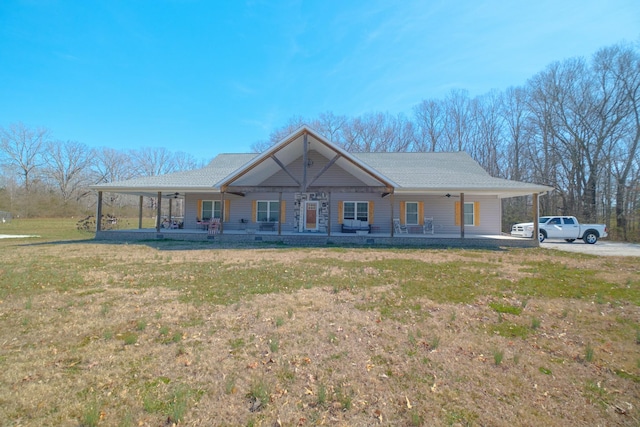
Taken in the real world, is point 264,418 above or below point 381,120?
below

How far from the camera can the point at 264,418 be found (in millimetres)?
2361

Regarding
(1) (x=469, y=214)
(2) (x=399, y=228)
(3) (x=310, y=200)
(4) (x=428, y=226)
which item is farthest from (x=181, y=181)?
(1) (x=469, y=214)

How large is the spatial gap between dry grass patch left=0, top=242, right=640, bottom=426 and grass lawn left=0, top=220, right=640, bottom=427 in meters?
0.02

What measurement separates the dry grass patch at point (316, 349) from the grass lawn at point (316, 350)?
0.02 meters

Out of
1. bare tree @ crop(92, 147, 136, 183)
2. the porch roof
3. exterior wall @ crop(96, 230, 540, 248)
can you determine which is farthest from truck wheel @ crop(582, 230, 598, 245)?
bare tree @ crop(92, 147, 136, 183)

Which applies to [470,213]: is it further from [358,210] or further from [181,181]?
[181,181]

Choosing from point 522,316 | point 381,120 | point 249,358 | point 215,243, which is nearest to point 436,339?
point 522,316

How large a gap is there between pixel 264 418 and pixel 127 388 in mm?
1318

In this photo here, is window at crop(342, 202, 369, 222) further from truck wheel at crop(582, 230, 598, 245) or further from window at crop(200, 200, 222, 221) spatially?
truck wheel at crop(582, 230, 598, 245)

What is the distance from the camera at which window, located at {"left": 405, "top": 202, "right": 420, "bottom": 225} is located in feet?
54.3

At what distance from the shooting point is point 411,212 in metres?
16.6

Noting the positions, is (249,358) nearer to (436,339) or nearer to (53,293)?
Result: (436,339)

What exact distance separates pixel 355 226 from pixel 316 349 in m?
12.4

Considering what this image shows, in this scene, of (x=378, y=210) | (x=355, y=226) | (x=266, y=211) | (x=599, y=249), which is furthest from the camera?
(x=266, y=211)
